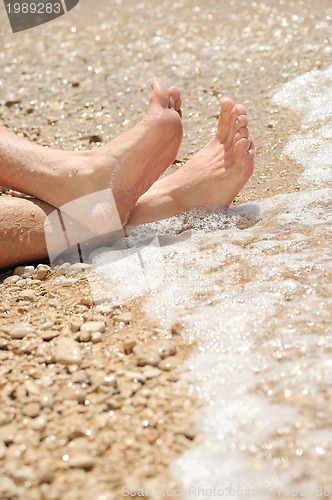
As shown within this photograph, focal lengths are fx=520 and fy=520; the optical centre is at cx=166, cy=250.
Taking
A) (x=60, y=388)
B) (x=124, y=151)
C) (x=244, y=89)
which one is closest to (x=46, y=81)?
(x=244, y=89)

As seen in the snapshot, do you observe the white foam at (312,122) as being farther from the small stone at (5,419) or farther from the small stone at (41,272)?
the small stone at (5,419)

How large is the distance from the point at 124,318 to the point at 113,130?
1.73 metres

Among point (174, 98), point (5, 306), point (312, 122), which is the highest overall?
point (174, 98)

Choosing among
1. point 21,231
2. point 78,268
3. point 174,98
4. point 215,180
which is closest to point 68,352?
point 78,268

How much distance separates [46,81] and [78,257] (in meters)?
2.05

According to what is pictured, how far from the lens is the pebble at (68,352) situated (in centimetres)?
133

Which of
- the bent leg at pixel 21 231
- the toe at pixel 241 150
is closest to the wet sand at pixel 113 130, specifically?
the bent leg at pixel 21 231

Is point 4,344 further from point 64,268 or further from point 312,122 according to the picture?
point 312,122

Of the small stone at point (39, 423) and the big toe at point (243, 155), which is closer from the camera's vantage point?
the small stone at point (39, 423)

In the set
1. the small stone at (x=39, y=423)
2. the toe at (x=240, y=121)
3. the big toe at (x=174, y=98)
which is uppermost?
the big toe at (x=174, y=98)

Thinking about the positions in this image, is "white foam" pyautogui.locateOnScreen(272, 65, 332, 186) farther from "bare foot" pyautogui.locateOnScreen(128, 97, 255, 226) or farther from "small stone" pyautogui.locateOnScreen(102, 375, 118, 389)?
"small stone" pyautogui.locateOnScreen(102, 375, 118, 389)

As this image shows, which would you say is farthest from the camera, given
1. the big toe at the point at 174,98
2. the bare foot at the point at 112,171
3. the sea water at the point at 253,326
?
the big toe at the point at 174,98

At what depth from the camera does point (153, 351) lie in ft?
4.34

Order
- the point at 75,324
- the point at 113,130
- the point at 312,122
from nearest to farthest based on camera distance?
1. the point at 75,324
2. the point at 312,122
3. the point at 113,130
